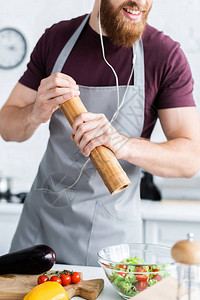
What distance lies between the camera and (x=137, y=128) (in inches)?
56.9

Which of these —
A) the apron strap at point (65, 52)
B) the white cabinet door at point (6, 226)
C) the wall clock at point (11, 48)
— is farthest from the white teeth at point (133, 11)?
the wall clock at point (11, 48)

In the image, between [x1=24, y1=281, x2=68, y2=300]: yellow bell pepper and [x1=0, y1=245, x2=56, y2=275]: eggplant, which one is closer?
[x1=24, y1=281, x2=68, y2=300]: yellow bell pepper

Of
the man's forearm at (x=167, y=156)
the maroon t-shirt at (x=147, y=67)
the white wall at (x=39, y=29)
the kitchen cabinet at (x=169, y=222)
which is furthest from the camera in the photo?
the white wall at (x=39, y=29)

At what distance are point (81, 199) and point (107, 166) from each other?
0.48 meters

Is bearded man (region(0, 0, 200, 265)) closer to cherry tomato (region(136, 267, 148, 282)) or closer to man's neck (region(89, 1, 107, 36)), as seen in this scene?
man's neck (region(89, 1, 107, 36))

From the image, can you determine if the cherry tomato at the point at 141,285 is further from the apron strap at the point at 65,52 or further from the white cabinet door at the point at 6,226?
the white cabinet door at the point at 6,226

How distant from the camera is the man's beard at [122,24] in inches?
52.6

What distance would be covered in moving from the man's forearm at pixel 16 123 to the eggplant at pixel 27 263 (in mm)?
485

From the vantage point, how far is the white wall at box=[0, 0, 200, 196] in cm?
255

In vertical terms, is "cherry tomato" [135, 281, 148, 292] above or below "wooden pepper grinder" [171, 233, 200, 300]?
below

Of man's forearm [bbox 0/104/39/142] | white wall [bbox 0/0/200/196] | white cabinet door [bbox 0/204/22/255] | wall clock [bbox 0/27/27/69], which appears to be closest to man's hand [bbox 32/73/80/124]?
man's forearm [bbox 0/104/39/142]

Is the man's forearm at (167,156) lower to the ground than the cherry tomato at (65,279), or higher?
higher

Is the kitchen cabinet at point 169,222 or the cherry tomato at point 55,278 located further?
the kitchen cabinet at point 169,222

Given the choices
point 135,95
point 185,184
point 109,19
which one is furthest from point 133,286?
point 185,184
